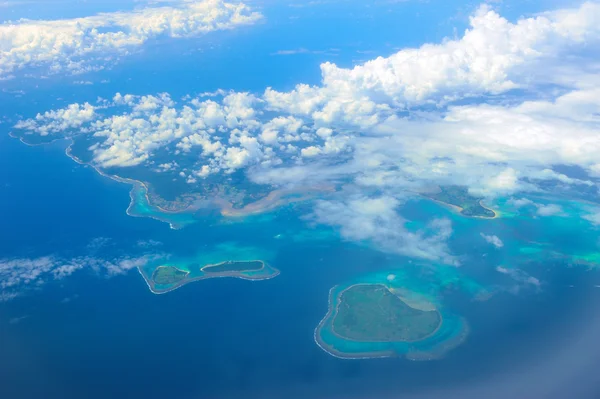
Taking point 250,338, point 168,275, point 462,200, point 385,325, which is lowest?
point 168,275

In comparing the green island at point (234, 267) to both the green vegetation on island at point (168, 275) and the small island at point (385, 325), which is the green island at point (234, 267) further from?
the small island at point (385, 325)

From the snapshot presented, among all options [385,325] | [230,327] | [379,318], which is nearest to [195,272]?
[230,327]

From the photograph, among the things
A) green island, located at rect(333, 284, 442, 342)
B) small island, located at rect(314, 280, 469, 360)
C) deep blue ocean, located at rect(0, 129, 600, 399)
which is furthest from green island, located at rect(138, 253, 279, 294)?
green island, located at rect(333, 284, 442, 342)

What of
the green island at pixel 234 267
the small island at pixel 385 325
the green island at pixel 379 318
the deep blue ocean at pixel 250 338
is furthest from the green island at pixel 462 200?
the green island at pixel 234 267

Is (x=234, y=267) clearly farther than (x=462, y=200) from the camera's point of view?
No

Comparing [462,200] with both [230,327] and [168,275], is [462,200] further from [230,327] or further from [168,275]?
[168,275]

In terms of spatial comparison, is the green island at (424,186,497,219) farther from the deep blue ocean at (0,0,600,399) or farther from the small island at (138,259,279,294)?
the small island at (138,259,279,294)
